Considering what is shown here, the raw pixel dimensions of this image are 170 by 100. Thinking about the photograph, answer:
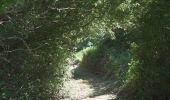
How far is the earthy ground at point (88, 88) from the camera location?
15211 mm

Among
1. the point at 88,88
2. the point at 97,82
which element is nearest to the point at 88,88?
the point at 88,88

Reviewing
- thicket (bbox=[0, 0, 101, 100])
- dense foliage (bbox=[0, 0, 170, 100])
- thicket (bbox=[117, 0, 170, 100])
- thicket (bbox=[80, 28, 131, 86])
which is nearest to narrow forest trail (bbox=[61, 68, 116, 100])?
thicket (bbox=[80, 28, 131, 86])

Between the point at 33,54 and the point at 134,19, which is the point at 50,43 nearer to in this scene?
the point at 33,54

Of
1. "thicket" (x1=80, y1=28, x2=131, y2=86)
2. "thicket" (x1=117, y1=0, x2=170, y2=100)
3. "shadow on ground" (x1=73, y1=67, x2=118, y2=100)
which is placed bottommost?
"shadow on ground" (x1=73, y1=67, x2=118, y2=100)

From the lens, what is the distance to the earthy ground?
15.2 metres

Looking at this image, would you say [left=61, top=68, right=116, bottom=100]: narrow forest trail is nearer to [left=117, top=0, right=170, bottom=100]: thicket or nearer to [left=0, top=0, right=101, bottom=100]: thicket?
[left=0, top=0, right=101, bottom=100]: thicket

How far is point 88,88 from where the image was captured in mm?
18406

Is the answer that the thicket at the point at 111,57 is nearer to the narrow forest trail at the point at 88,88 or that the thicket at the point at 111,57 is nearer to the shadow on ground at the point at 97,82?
the shadow on ground at the point at 97,82

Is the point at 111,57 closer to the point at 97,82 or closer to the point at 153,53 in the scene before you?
the point at 97,82

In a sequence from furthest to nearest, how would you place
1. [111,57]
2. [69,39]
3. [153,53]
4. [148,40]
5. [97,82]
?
1. [97,82]
2. [111,57]
3. [69,39]
4. [153,53]
5. [148,40]

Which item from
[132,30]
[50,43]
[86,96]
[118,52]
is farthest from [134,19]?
[118,52]

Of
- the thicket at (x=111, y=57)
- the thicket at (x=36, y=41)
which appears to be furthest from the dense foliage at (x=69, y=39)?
the thicket at (x=111, y=57)

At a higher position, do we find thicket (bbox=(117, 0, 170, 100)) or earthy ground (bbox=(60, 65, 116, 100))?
thicket (bbox=(117, 0, 170, 100))

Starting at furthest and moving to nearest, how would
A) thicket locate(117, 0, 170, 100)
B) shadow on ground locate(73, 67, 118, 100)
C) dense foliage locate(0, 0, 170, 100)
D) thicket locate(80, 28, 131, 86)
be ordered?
thicket locate(80, 28, 131, 86) < shadow on ground locate(73, 67, 118, 100) < dense foliage locate(0, 0, 170, 100) < thicket locate(117, 0, 170, 100)
